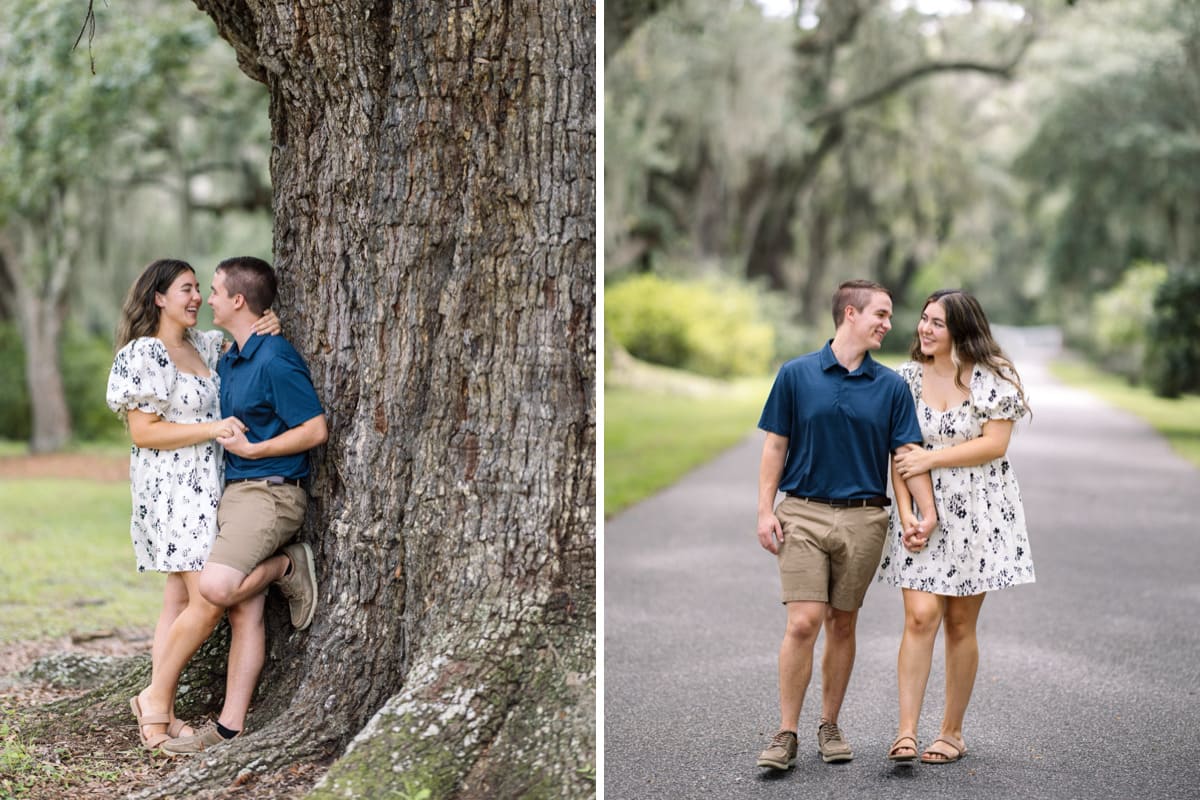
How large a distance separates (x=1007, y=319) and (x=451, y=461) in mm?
62781

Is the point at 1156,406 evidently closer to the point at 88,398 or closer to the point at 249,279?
the point at 88,398

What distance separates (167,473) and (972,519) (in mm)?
2824

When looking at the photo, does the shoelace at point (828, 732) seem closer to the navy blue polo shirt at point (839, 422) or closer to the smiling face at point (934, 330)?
the navy blue polo shirt at point (839, 422)

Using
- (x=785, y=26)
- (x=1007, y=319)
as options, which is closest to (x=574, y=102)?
(x=785, y=26)

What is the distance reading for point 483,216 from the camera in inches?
165

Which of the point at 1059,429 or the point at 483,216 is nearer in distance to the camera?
the point at 483,216

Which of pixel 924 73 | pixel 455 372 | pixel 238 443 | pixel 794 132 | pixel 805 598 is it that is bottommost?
pixel 805 598

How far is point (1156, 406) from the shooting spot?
21578mm

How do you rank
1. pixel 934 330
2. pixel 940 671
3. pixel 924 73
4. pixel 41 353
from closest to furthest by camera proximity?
pixel 934 330 → pixel 940 671 → pixel 41 353 → pixel 924 73

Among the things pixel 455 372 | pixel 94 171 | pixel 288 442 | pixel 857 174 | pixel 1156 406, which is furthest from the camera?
pixel 857 174

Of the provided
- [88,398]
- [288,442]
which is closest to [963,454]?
[288,442]

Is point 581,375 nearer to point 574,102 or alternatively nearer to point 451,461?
point 451,461

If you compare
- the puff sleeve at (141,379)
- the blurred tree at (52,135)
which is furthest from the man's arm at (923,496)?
the blurred tree at (52,135)

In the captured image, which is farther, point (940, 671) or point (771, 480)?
point (940, 671)
